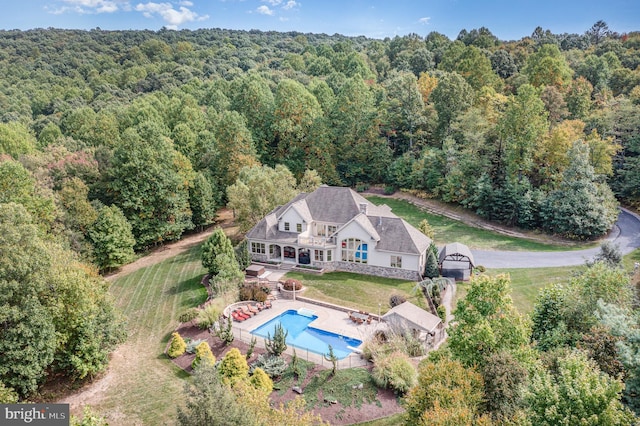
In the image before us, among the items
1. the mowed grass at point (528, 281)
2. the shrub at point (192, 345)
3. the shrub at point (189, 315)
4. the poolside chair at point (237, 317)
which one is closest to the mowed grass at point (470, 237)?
the mowed grass at point (528, 281)

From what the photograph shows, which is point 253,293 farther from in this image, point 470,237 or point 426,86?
point 426,86

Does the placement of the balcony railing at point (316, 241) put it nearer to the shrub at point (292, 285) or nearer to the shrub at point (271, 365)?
the shrub at point (292, 285)

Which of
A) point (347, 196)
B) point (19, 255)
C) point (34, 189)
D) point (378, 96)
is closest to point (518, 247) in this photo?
point (347, 196)

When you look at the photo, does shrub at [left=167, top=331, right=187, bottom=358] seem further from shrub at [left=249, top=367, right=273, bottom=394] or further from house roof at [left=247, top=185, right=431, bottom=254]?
house roof at [left=247, top=185, right=431, bottom=254]

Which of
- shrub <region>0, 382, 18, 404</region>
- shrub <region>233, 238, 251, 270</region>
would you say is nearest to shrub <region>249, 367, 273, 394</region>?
shrub <region>0, 382, 18, 404</region>

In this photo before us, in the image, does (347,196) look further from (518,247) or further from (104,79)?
(104,79)
